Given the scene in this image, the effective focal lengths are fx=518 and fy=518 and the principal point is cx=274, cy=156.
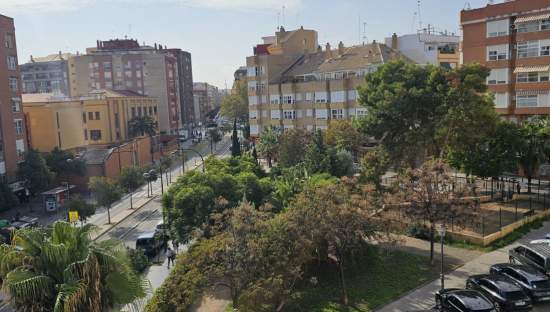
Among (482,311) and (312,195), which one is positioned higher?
(312,195)

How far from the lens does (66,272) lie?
10867mm

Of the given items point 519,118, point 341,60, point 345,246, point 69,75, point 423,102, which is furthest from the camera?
point 69,75

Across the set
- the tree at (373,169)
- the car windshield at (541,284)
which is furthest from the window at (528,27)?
the car windshield at (541,284)

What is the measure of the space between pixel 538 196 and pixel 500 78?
15.0 metres

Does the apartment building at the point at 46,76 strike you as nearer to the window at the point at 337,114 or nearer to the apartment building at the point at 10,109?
the apartment building at the point at 10,109

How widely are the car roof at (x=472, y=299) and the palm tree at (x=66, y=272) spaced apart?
1208 cm

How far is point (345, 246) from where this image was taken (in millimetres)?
21406

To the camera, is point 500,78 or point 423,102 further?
point 500,78

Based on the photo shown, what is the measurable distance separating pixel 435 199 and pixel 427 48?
1833 inches

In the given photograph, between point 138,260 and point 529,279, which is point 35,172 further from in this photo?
point 529,279

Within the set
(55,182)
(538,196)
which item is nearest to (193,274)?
(538,196)

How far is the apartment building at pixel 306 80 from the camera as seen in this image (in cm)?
6256

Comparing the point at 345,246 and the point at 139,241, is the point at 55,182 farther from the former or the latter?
the point at 345,246

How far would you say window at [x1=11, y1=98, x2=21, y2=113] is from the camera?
2295 inches
